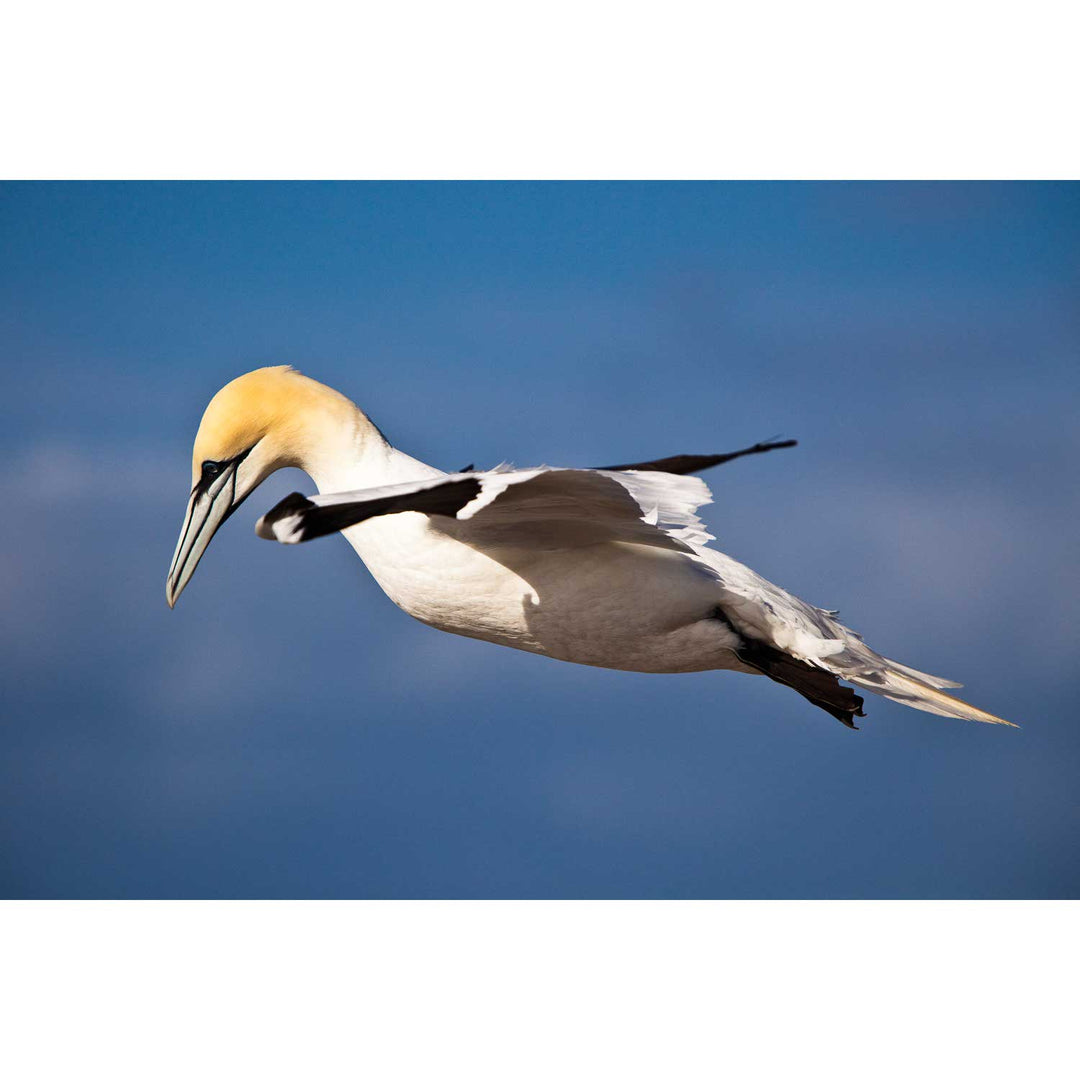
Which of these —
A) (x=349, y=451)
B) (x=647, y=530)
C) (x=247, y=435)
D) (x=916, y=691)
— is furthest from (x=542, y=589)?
(x=916, y=691)

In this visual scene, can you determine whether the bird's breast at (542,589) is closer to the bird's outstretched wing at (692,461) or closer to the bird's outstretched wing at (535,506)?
the bird's outstretched wing at (535,506)

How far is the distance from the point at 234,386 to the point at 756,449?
1882mm

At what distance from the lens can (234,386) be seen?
376 centimetres

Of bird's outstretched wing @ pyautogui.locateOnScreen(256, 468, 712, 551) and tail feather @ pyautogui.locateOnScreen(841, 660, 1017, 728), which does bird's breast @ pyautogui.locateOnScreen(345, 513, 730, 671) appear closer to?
bird's outstretched wing @ pyautogui.locateOnScreen(256, 468, 712, 551)

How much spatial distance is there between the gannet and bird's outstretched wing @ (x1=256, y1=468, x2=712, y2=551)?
0.01 m

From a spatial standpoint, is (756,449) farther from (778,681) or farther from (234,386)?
(234,386)

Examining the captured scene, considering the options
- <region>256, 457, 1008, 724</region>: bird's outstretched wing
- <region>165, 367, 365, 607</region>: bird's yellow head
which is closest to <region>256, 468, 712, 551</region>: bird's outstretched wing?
<region>256, 457, 1008, 724</region>: bird's outstretched wing

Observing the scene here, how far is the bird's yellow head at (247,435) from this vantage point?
376cm

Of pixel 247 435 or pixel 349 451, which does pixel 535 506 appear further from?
pixel 247 435

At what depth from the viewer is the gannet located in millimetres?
3562

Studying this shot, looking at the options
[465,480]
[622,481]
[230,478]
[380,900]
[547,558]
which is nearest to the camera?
[465,480]

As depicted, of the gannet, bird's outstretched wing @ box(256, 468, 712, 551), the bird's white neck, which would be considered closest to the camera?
bird's outstretched wing @ box(256, 468, 712, 551)

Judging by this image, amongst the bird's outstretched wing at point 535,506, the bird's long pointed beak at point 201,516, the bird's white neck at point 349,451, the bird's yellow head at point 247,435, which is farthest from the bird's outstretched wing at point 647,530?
the bird's long pointed beak at point 201,516

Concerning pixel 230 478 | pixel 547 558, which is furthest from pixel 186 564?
pixel 547 558
